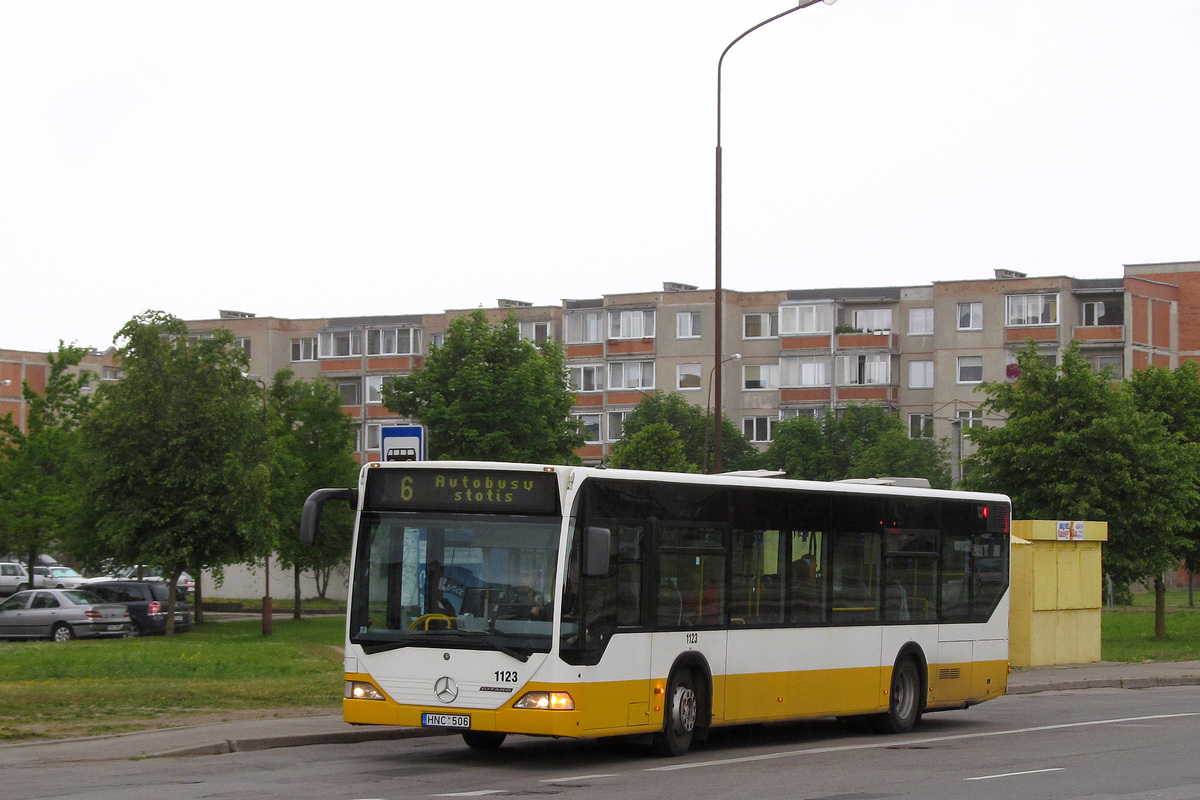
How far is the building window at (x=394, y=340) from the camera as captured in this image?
322ft

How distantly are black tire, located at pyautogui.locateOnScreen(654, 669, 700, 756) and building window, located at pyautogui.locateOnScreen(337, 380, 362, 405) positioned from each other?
84800mm

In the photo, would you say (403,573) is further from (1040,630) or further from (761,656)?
(1040,630)

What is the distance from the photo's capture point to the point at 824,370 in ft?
298

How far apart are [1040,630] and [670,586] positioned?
1748cm

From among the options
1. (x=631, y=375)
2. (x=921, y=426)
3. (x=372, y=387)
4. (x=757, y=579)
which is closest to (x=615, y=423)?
(x=631, y=375)

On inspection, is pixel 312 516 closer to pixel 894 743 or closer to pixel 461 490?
pixel 461 490

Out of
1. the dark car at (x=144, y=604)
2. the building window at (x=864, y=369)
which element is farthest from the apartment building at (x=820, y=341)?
the dark car at (x=144, y=604)

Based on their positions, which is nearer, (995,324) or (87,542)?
(87,542)

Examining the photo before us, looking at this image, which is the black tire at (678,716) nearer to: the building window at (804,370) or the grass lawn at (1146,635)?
the grass lawn at (1146,635)

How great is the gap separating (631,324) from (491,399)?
150 feet

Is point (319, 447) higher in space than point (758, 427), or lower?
lower

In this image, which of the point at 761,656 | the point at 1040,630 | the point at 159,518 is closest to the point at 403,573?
the point at 761,656

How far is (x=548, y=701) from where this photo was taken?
516 inches

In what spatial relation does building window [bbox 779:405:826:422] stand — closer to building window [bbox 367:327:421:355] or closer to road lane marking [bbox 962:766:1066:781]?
building window [bbox 367:327:421:355]
